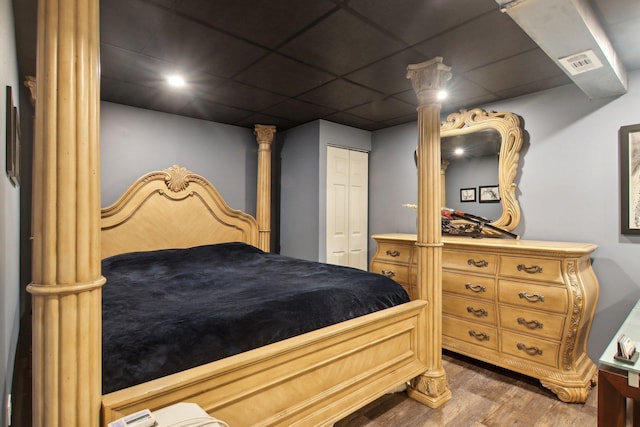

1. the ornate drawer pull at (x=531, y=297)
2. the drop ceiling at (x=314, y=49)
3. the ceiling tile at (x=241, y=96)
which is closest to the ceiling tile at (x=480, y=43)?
the drop ceiling at (x=314, y=49)

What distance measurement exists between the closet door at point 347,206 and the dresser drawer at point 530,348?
6.38 feet

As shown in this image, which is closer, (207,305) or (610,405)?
(610,405)

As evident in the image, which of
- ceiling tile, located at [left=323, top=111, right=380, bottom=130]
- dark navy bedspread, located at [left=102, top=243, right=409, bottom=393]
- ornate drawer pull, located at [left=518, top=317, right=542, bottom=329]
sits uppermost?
ceiling tile, located at [left=323, top=111, right=380, bottom=130]

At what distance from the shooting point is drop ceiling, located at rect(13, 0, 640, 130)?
1.83 metres

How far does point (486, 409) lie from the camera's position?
2.23 meters

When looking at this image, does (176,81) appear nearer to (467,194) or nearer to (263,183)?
(263,183)

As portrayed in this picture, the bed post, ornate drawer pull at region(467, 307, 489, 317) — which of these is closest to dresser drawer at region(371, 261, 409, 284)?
ornate drawer pull at region(467, 307, 489, 317)

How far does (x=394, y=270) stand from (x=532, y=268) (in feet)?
3.97

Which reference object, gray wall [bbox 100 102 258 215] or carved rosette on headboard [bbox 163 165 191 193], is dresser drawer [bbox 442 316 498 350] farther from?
carved rosette on headboard [bbox 163 165 191 193]

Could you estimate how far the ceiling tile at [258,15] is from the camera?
178 cm

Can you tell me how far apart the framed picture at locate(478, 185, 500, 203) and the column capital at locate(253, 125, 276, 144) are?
7.97 feet

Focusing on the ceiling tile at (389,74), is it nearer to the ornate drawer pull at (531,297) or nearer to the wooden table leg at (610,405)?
the ornate drawer pull at (531,297)

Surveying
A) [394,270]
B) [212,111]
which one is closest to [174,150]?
[212,111]

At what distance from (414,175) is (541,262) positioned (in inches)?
68.8
